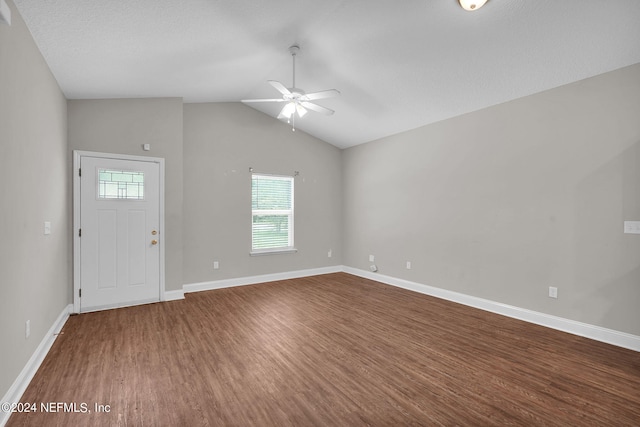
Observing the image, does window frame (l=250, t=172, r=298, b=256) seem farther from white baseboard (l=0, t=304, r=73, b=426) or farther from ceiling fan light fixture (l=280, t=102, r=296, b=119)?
white baseboard (l=0, t=304, r=73, b=426)

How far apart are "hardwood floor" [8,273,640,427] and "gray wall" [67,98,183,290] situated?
1.05 metres

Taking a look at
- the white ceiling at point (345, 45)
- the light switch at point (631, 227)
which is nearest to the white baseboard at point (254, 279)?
the white ceiling at point (345, 45)

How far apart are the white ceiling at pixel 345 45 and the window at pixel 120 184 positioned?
3.21 feet

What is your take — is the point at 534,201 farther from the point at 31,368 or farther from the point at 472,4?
the point at 31,368

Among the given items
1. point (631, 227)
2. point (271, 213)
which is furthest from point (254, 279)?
point (631, 227)

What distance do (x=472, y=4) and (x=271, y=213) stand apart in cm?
425

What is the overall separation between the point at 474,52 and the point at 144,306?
4.91 meters

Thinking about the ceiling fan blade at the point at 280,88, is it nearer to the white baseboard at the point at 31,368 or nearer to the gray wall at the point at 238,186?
the gray wall at the point at 238,186

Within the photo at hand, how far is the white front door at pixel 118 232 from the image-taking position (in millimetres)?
3822

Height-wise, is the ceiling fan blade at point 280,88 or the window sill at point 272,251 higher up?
the ceiling fan blade at point 280,88

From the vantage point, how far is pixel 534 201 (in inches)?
139

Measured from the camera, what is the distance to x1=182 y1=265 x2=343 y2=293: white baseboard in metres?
4.86

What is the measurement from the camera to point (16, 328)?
212cm

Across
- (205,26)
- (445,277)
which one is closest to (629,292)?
(445,277)
